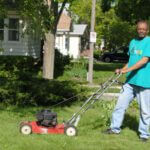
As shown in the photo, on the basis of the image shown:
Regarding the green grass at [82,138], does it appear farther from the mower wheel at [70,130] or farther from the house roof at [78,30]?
the house roof at [78,30]

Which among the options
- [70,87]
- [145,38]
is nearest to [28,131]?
[145,38]

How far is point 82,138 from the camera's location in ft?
25.6

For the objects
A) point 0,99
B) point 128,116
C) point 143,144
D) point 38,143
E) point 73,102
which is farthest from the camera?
point 73,102

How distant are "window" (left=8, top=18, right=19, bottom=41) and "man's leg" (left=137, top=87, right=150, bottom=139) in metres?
17.9

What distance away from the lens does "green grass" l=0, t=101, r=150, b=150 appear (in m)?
7.22

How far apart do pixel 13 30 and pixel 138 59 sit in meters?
18.0

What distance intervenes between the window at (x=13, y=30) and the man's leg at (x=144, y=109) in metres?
17.9

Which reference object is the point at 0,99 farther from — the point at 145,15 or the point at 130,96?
the point at 145,15

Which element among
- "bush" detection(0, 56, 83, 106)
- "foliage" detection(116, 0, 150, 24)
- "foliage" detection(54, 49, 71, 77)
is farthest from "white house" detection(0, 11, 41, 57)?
"bush" detection(0, 56, 83, 106)

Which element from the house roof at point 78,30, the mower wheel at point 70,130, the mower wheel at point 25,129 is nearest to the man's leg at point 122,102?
the mower wheel at point 70,130

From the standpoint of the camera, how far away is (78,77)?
22719mm

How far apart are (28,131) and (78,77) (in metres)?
15.0

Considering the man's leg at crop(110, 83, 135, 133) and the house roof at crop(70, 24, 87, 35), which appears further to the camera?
the house roof at crop(70, 24, 87, 35)

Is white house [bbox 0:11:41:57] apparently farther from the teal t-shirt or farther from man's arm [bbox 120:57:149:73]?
man's arm [bbox 120:57:149:73]
